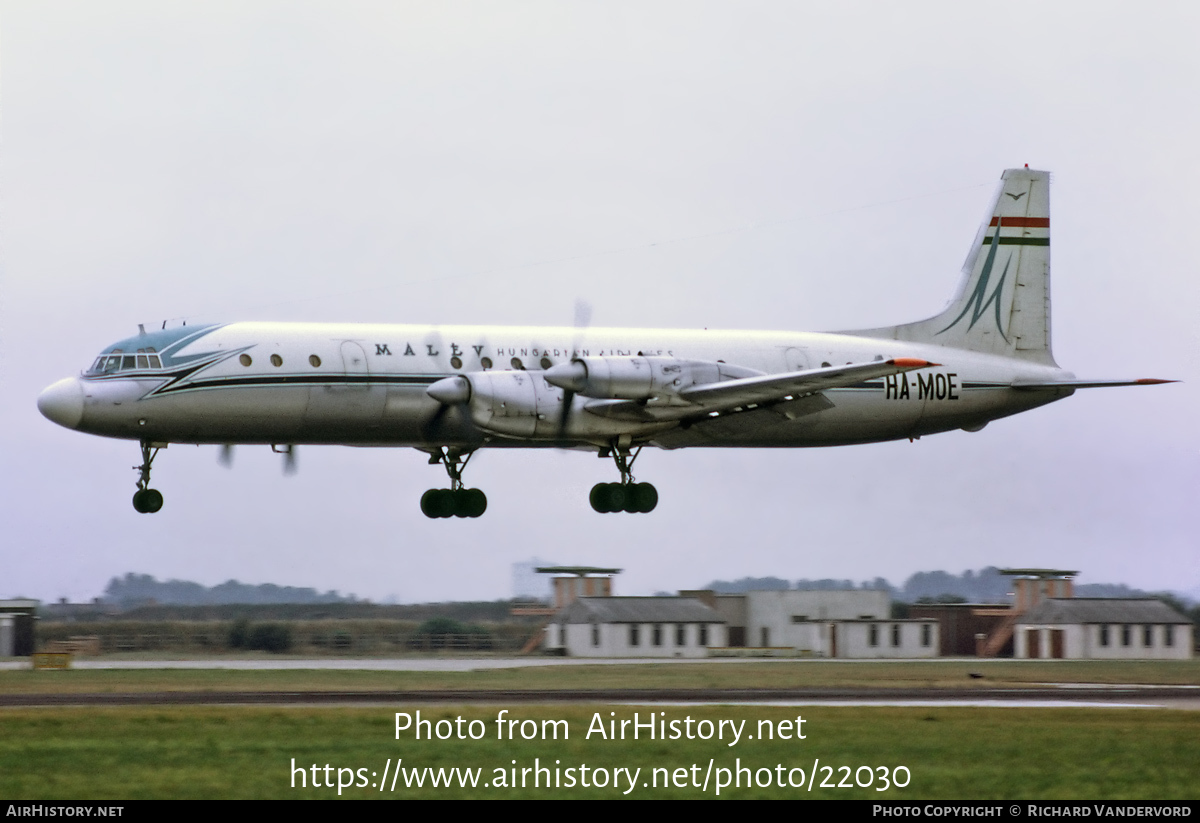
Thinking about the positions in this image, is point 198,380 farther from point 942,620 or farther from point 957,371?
point 942,620

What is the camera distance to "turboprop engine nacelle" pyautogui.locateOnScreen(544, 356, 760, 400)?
31531mm

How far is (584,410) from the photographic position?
32.7 metres

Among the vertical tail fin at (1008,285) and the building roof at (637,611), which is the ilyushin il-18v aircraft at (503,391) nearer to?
the vertical tail fin at (1008,285)

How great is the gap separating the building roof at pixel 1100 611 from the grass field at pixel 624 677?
10.2m

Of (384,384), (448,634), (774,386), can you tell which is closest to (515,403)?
(384,384)

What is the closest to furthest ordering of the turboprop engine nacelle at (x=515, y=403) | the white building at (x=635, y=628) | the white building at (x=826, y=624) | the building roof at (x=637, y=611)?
the turboprop engine nacelle at (x=515, y=403), the white building at (x=635, y=628), the building roof at (x=637, y=611), the white building at (x=826, y=624)

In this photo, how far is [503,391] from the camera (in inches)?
1249

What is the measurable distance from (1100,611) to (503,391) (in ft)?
107

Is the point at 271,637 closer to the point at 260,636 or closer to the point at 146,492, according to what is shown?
the point at 260,636

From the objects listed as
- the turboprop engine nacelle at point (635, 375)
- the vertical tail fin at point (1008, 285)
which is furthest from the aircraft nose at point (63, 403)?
the vertical tail fin at point (1008, 285)

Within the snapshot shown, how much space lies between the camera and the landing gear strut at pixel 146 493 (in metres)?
31.7

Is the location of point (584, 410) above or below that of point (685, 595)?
above

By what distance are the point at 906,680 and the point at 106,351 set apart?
19.1 m
